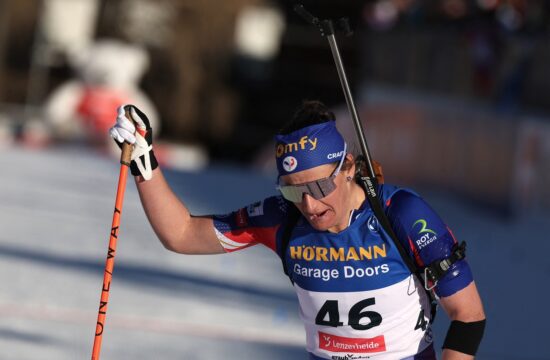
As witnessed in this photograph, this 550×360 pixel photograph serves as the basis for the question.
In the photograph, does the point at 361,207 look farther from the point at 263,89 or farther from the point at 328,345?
the point at 263,89

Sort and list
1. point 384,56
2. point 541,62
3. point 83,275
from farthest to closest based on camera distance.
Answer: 1. point 384,56
2. point 541,62
3. point 83,275

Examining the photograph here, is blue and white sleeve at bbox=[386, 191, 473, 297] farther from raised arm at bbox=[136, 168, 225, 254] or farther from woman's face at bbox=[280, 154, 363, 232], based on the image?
raised arm at bbox=[136, 168, 225, 254]

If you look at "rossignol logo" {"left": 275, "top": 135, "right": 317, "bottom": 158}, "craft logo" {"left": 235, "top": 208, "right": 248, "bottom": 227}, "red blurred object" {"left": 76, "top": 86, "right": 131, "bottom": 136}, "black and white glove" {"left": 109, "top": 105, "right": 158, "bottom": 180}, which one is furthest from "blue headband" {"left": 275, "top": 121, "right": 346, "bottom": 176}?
"red blurred object" {"left": 76, "top": 86, "right": 131, "bottom": 136}

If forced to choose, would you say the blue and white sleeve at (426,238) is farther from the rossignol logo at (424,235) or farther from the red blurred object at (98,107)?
the red blurred object at (98,107)

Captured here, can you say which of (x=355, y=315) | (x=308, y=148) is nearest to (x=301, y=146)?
(x=308, y=148)

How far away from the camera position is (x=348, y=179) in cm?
454

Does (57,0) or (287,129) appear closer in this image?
A: (287,129)

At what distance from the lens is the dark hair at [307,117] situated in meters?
4.56

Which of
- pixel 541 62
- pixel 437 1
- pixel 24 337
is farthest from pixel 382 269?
pixel 437 1

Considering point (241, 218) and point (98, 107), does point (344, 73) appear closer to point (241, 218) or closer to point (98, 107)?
point (241, 218)

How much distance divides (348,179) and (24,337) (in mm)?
3692

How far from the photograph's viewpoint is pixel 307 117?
4.58 m

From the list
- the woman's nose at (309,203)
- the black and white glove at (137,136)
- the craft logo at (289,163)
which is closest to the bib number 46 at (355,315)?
the woman's nose at (309,203)

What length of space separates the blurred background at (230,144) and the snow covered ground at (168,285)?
0.03 metres
